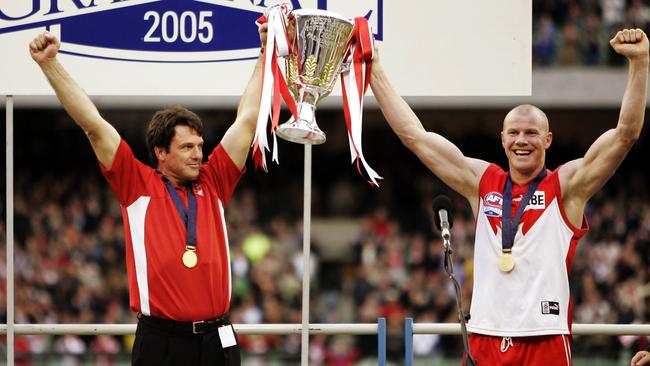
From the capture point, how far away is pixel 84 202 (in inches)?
754

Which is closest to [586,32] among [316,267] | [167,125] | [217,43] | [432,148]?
[316,267]

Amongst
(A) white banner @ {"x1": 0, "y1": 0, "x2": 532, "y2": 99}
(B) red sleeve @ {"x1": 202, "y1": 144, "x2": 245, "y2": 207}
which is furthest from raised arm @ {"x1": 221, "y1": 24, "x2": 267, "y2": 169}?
(A) white banner @ {"x1": 0, "y1": 0, "x2": 532, "y2": 99}

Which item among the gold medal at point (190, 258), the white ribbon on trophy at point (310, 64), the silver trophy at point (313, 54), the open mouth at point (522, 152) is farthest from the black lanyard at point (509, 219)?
the gold medal at point (190, 258)

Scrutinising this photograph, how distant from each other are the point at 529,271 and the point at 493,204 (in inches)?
14.6

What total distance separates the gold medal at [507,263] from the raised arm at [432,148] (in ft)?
1.29

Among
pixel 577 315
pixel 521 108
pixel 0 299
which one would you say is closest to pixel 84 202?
pixel 0 299

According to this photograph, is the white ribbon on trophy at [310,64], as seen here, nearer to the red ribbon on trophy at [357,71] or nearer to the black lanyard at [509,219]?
the red ribbon on trophy at [357,71]

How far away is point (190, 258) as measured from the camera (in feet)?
19.5

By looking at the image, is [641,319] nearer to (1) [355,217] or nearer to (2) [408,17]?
(1) [355,217]

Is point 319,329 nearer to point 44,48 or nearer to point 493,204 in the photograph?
point 493,204

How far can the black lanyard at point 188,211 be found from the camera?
19.6 feet

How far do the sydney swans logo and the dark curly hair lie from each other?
1119 mm

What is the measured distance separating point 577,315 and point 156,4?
936cm

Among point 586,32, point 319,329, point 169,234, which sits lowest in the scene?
point 319,329
